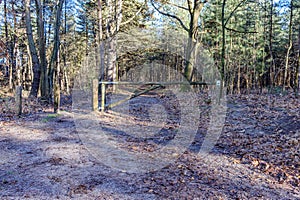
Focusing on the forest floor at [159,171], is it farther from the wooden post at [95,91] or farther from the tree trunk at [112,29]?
the tree trunk at [112,29]

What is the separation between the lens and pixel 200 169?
3412 millimetres

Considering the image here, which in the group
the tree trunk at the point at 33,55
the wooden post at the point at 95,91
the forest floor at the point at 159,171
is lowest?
the forest floor at the point at 159,171

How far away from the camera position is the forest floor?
2.69 metres

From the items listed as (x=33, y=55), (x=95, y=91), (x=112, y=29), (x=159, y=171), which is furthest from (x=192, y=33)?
(x=159, y=171)

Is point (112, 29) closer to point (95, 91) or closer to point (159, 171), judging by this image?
point (95, 91)

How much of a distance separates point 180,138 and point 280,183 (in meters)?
2.25

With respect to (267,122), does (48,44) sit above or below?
above

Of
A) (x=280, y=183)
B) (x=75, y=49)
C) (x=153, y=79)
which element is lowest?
(x=280, y=183)

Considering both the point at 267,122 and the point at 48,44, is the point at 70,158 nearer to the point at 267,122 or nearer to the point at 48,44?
the point at 267,122

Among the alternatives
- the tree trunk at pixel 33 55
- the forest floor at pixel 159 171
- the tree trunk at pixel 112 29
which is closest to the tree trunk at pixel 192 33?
the tree trunk at pixel 112 29

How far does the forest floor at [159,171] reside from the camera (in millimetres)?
2686

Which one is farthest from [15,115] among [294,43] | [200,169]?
[294,43]

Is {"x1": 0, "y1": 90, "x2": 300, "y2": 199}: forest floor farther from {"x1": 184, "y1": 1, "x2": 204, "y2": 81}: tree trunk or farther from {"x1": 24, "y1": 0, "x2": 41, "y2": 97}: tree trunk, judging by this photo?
{"x1": 184, "y1": 1, "x2": 204, "y2": 81}: tree trunk

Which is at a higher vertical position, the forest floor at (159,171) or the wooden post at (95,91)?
the wooden post at (95,91)
